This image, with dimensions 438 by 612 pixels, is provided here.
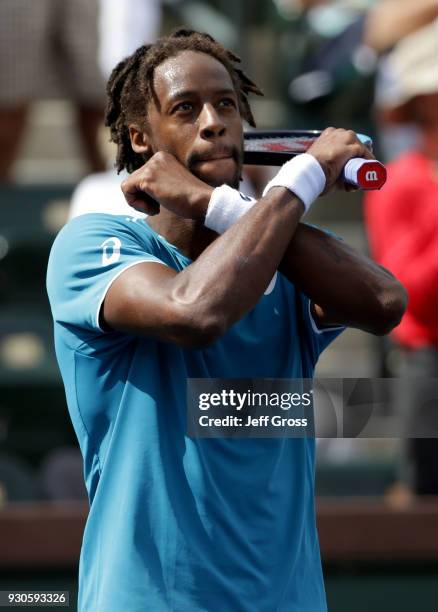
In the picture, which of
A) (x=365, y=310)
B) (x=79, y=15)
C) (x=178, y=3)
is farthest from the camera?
(x=178, y=3)

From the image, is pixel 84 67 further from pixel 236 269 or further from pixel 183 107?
pixel 236 269

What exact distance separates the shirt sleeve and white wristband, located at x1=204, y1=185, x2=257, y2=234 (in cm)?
13

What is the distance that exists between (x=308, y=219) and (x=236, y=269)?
Answer: 506 cm

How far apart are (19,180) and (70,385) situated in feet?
16.1

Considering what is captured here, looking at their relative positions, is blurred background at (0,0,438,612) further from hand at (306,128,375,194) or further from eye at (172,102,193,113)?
eye at (172,102,193,113)

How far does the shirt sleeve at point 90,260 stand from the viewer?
261cm

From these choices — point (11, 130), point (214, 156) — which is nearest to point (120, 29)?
→ point (11, 130)

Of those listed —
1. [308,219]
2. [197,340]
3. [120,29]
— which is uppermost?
[120,29]

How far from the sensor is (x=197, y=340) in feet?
8.07

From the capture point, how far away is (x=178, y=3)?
8.09m

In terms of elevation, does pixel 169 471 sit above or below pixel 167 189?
below

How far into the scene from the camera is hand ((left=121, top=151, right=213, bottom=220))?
103 inches

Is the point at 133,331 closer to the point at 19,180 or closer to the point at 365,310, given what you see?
the point at 365,310

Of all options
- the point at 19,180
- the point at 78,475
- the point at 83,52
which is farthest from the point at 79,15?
the point at 78,475
